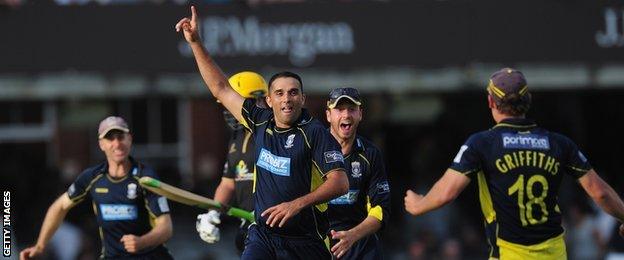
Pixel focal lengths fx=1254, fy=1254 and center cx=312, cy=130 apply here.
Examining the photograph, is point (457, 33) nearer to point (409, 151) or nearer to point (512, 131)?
point (409, 151)

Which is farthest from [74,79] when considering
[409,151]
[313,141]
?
[313,141]

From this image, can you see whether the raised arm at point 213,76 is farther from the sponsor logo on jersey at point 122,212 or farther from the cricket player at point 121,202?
the sponsor logo on jersey at point 122,212

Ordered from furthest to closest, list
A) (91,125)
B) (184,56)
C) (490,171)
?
(91,125), (184,56), (490,171)

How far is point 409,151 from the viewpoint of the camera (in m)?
21.0

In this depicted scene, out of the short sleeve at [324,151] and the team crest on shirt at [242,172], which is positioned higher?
the short sleeve at [324,151]

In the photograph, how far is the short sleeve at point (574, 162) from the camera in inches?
335

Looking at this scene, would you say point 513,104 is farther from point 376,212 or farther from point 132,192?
point 132,192

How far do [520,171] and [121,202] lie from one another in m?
3.82

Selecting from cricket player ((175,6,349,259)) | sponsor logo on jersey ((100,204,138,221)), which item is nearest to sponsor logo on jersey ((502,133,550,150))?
cricket player ((175,6,349,259))

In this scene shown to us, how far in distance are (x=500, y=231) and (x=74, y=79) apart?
421 inches

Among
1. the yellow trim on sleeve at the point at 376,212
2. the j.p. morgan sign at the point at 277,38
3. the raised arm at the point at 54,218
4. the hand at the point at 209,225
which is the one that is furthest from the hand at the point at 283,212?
the j.p. morgan sign at the point at 277,38

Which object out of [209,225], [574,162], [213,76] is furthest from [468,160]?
[209,225]

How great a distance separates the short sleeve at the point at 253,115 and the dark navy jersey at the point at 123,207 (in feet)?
6.39

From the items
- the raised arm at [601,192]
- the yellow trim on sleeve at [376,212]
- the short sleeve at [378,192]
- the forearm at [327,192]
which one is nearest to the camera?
the forearm at [327,192]
